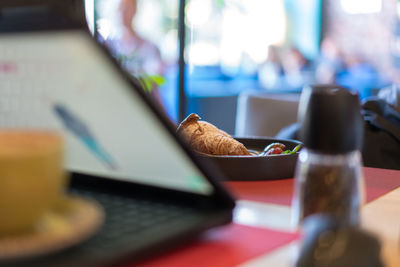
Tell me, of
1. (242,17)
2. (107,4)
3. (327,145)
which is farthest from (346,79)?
(327,145)

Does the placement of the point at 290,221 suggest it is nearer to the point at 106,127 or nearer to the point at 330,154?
the point at 330,154

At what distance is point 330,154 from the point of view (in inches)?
22.8

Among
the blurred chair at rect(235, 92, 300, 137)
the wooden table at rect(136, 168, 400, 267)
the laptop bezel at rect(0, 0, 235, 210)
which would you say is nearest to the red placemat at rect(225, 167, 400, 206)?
the wooden table at rect(136, 168, 400, 267)

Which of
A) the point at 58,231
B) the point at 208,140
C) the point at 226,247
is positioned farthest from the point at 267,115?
the point at 58,231

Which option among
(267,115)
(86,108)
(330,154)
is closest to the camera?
(86,108)

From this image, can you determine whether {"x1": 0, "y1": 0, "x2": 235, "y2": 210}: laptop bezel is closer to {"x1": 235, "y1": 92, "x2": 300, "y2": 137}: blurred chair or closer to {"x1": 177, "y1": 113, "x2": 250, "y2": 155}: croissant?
{"x1": 177, "y1": 113, "x2": 250, "y2": 155}: croissant

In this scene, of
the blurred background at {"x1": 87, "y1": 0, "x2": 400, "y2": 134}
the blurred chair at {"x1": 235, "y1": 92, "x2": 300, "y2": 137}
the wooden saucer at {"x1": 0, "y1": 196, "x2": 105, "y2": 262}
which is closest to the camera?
the wooden saucer at {"x1": 0, "y1": 196, "x2": 105, "y2": 262}

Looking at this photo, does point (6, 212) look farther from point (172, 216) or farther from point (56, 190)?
point (172, 216)

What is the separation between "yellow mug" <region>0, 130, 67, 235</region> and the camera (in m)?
0.36

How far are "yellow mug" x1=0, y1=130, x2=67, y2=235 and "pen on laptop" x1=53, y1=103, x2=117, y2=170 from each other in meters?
0.08

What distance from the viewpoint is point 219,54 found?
4.84 metres

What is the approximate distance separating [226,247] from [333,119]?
161mm

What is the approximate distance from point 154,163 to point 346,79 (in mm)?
5668

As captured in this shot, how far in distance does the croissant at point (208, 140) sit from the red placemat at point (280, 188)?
0.27 ft
